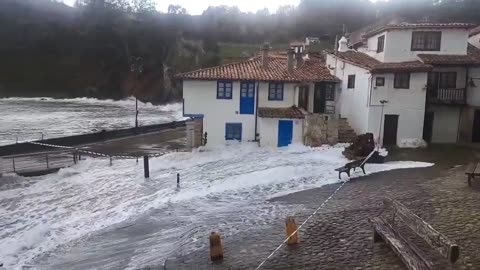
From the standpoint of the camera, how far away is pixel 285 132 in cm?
2508

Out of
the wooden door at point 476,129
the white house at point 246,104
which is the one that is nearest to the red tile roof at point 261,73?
the white house at point 246,104

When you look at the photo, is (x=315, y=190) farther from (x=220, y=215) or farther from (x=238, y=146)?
(x=238, y=146)

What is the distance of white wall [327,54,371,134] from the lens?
77.1 feet

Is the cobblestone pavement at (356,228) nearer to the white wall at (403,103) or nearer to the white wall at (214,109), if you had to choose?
the white wall at (403,103)

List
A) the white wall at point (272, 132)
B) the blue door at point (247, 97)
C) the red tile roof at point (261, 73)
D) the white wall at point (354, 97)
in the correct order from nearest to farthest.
Answer: 1. the white wall at point (354, 97)
2. the white wall at point (272, 132)
3. the red tile roof at point (261, 73)
4. the blue door at point (247, 97)

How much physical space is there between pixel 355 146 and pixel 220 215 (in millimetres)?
9500

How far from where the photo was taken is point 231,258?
32.2 feet

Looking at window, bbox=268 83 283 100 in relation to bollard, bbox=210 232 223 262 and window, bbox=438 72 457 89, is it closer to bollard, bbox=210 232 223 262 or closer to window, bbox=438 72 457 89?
window, bbox=438 72 457 89

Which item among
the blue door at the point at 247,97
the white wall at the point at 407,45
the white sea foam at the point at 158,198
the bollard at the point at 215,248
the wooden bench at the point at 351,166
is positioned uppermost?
the white wall at the point at 407,45

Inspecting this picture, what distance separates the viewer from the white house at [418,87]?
22844 millimetres

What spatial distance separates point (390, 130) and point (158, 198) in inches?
518

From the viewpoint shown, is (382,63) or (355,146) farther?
(382,63)

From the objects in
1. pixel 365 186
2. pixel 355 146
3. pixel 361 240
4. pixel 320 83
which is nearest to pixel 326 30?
pixel 320 83

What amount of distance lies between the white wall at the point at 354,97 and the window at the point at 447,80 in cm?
443
